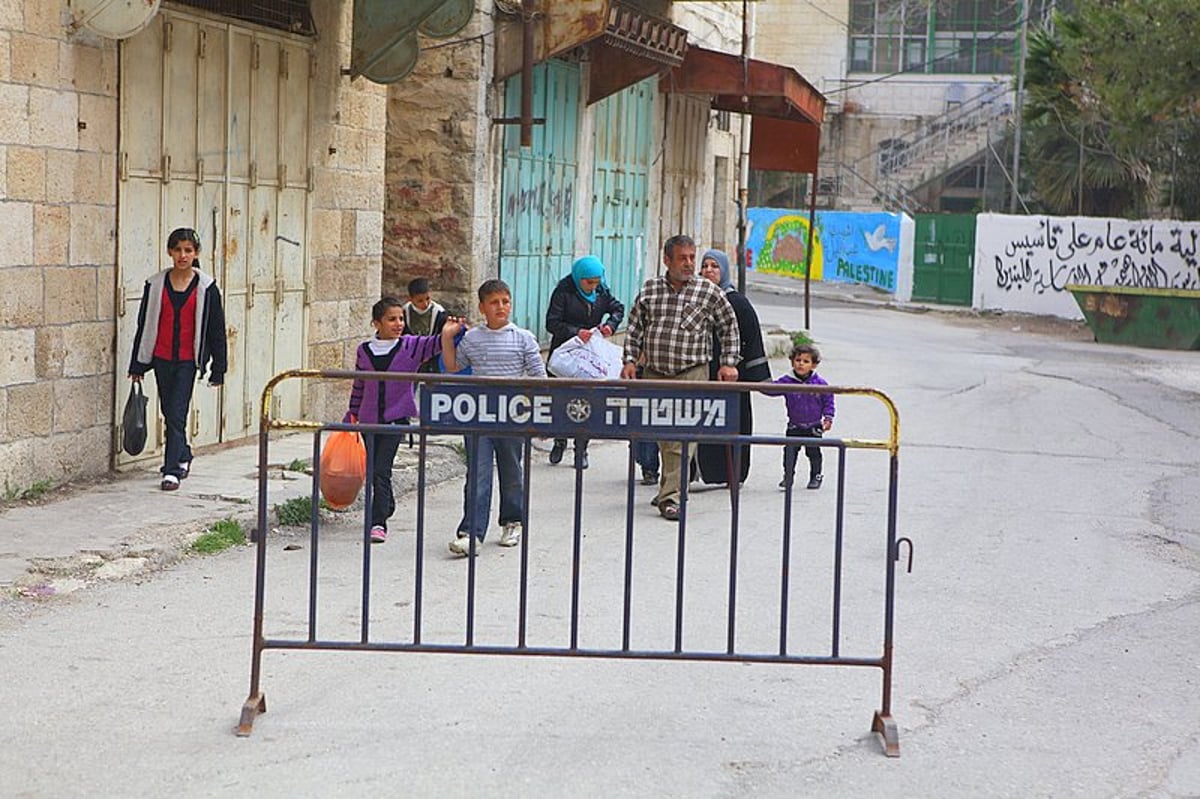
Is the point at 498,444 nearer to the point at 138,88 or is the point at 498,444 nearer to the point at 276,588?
the point at 276,588

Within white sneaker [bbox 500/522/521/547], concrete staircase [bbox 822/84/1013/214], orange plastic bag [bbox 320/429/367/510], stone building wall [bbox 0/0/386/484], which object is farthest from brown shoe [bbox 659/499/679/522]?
concrete staircase [bbox 822/84/1013/214]

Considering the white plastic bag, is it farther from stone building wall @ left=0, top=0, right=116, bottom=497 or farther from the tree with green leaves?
the tree with green leaves

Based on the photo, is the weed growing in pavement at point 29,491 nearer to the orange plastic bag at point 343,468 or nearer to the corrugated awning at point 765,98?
the orange plastic bag at point 343,468

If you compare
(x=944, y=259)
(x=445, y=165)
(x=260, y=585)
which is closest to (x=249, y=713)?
(x=260, y=585)

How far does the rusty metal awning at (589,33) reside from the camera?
50.0 feet

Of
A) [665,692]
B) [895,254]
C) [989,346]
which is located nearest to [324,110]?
[665,692]

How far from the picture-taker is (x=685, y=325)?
34.0ft

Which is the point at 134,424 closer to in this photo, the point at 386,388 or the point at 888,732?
the point at 386,388

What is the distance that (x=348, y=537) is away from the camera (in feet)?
30.6

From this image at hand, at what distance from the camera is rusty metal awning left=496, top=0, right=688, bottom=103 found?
1524cm

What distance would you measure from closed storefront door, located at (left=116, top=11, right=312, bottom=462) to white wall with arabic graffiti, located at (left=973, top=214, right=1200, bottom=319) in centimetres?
2354

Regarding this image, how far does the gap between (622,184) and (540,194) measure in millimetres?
3149

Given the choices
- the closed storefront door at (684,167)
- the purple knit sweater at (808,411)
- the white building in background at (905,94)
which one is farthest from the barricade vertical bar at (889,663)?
the white building in background at (905,94)

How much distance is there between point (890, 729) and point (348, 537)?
438cm
